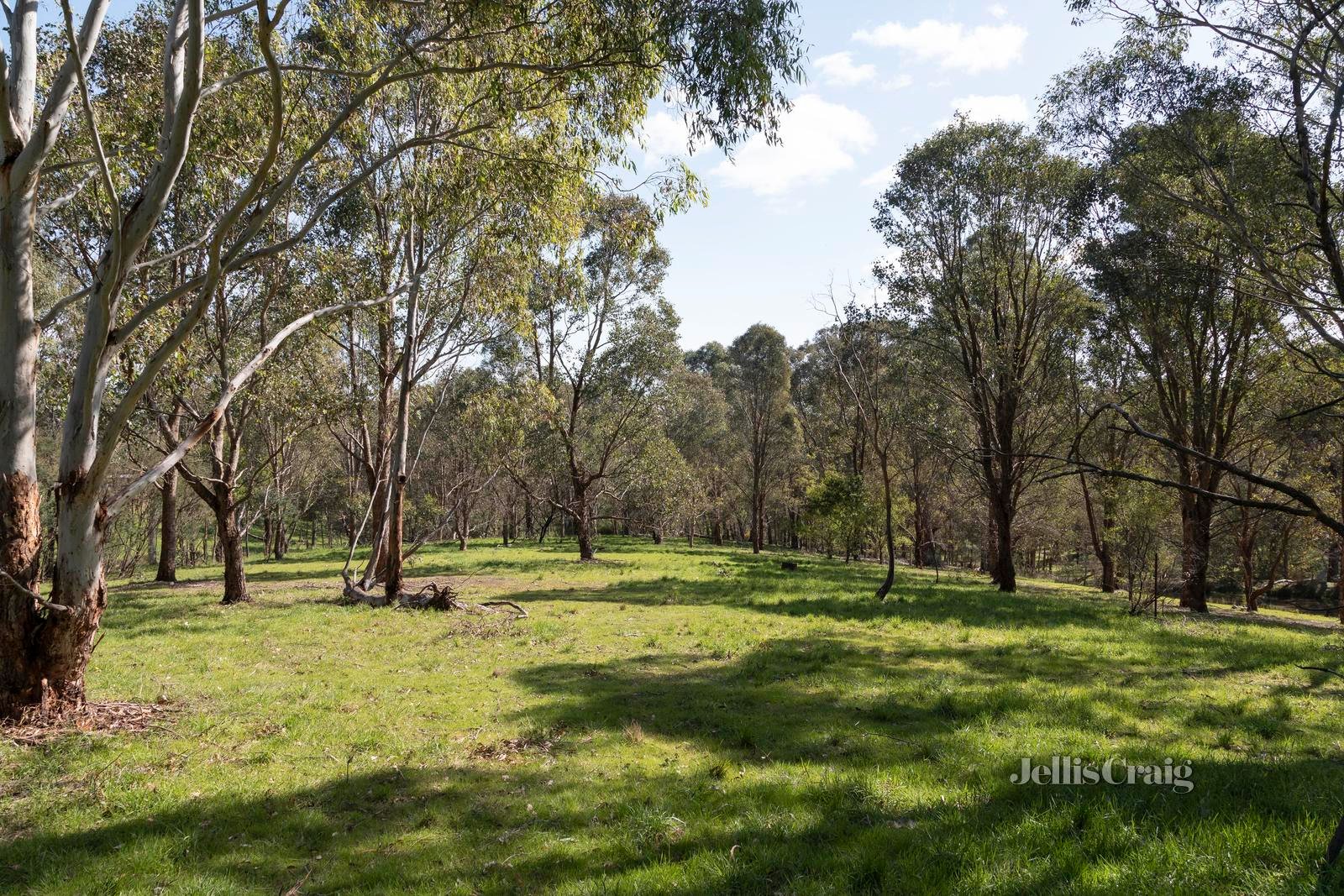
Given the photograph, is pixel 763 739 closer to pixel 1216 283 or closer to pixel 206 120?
pixel 206 120

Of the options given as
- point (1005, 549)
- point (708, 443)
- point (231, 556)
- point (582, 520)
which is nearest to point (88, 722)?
point (231, 556)

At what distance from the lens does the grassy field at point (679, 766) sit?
4.45m

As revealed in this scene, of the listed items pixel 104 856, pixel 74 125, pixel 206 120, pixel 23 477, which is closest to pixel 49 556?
pixel 74 125

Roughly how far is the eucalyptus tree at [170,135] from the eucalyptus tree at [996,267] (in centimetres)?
1635

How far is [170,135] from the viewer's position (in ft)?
22.7

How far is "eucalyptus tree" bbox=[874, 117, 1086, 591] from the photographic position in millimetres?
22156

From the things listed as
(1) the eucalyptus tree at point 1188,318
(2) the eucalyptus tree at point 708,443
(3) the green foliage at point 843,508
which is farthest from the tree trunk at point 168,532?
(1) the eucalyptus tree at point 1188,318

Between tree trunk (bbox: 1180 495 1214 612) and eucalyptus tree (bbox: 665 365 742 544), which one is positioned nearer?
tree trunk (bbox: 1180 495 1214 612)

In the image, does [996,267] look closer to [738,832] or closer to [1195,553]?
[1195,553]

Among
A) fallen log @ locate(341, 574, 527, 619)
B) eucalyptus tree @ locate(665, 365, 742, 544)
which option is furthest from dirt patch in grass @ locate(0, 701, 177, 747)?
eucalyptus tree @ locate(665, 365, 742, 544)

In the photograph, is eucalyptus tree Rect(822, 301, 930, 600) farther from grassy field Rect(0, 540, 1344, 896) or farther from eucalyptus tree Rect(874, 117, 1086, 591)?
grassy field Rect(0, 540, 1344, 896)

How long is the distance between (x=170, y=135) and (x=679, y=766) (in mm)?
8532

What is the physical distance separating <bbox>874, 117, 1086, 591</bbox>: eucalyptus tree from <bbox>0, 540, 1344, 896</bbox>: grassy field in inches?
469

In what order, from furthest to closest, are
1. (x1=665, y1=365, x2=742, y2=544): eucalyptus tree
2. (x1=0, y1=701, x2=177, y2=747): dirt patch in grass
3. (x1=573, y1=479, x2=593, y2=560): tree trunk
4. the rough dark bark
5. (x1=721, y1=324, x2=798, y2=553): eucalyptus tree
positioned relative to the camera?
(x1=665, y1=365, x2=742, y2=544): eucalyptus tree
(x1=721, y1=324, x2=798, y2=553): eucalyptus tree
(x1=573, y1=479, x2=593, y2=560): tree trunk
the rough dark bark
(x1=0, y1=701, x2=177, y2=747): dirt patch in grass
